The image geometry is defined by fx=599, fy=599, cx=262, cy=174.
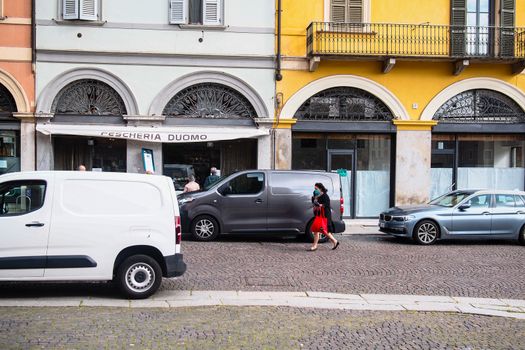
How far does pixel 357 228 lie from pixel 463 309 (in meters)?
9.88

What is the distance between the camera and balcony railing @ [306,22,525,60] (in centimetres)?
1947

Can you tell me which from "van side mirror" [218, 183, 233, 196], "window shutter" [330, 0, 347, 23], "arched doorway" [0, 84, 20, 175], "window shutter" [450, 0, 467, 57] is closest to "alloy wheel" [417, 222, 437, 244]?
"van side mirror" [218, 183, 233, 196]

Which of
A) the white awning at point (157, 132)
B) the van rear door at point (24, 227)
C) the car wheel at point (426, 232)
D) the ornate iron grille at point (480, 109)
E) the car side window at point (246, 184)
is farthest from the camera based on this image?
the ornate iron grille at point (480, 109)

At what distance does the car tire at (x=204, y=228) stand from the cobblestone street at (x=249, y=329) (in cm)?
684

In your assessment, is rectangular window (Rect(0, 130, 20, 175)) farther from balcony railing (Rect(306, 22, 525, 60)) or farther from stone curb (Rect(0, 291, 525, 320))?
stone curb (Rect(0, 291, 525, 320))

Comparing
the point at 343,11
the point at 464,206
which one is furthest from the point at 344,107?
the point at 464,206

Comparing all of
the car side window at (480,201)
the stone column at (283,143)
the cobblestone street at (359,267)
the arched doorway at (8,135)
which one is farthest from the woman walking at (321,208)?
the arched doorway at (8,135)

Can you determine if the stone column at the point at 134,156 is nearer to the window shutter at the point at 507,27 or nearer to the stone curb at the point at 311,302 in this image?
the stone curb at the point at 311,302

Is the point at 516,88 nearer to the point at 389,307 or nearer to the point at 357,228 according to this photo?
the point at 357,228

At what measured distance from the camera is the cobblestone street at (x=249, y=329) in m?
6.52

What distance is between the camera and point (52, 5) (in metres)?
18.7

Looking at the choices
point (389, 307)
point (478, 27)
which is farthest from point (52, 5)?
point (389, 307)

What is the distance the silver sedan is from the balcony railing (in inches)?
233

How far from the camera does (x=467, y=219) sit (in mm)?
15383
